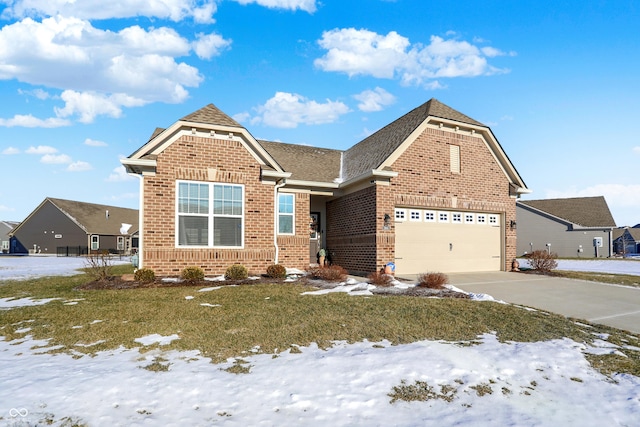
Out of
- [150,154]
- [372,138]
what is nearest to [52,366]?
[150,154]

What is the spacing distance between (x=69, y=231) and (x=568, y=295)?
49.2 metres

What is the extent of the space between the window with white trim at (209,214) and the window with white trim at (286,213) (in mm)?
2618

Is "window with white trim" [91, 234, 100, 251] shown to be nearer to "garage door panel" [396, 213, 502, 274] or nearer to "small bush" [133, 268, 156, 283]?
"small bush" [133, 268, 156, 283]

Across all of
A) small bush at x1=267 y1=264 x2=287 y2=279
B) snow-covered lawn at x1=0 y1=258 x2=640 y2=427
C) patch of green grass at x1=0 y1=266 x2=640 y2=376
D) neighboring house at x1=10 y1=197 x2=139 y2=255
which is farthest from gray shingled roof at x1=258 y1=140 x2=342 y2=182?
neighboring house at x1=10 y1=197 x2=139 y2=255

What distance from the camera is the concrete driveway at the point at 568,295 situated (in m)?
8.41

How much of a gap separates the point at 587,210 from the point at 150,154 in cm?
4006

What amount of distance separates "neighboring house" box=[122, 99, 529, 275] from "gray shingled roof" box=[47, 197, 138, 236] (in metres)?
35.6

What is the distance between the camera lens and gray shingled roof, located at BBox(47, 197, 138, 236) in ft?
147

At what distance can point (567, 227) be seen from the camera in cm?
3675

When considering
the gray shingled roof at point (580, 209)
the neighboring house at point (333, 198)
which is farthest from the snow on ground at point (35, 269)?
the gray shingled roof at point (580, 209)

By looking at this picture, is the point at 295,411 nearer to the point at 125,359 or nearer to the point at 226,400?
the point at 226,400

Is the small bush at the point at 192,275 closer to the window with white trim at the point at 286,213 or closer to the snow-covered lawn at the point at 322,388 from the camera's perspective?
the window with white trim at the point at 286,213

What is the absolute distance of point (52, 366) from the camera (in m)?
4.98

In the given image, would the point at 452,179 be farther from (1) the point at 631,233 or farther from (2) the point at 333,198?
(1) the point at 631,233
